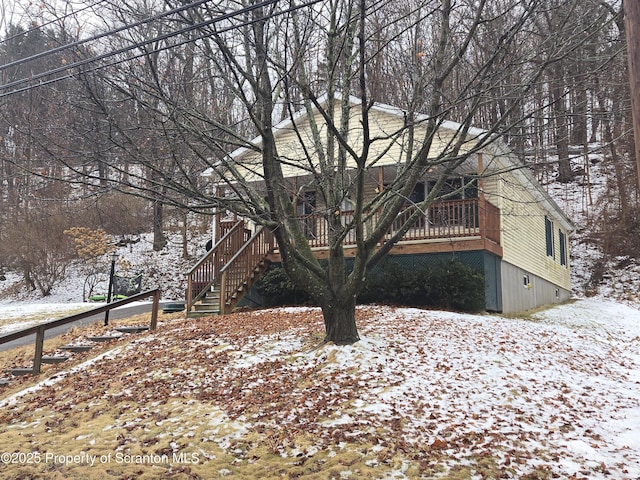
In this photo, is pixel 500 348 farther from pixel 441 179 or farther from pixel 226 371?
pixel 226 371

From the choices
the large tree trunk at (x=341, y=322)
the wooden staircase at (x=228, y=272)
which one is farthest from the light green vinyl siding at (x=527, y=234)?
the wooden staircase at (x=228, y=272)

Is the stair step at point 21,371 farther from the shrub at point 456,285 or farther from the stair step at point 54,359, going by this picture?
the shrub at point 456,285

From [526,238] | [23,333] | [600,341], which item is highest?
[526,238]

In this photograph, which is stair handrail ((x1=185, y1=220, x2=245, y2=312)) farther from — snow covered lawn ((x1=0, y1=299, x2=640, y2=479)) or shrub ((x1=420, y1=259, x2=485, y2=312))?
shrub ((x1=420, y1=259, x2=485, y2=312))

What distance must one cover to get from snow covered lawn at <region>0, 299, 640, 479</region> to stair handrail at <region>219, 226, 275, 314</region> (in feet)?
10.4

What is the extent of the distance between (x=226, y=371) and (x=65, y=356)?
156 inches

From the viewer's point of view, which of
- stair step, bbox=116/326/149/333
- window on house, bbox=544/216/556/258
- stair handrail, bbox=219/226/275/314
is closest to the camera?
stair step, bbox=116/326/149/333

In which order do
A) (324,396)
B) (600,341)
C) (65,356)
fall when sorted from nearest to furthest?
1. (324,396)
2. (65,356)
3. (600,341)

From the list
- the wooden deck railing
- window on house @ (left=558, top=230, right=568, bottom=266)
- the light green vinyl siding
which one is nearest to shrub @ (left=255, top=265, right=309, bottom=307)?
the wooden deck railing

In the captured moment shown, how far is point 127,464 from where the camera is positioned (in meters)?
4.55

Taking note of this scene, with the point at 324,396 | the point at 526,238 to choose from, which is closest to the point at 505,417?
the point at 324,396

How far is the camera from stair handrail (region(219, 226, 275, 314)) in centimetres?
1220

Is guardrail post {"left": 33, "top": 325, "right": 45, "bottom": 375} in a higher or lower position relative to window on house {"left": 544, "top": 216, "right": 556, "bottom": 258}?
lower

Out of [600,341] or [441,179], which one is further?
[600,341]
